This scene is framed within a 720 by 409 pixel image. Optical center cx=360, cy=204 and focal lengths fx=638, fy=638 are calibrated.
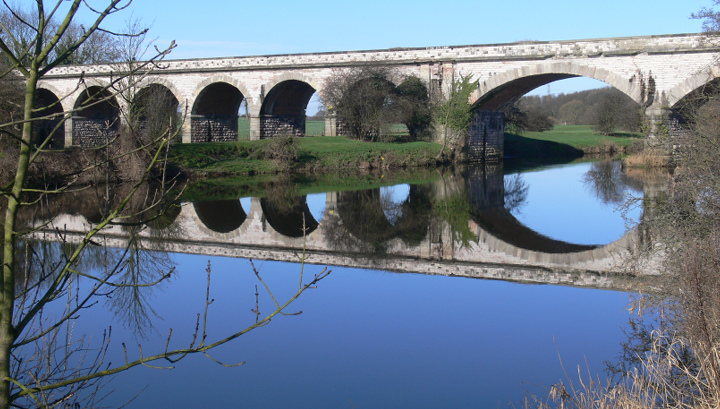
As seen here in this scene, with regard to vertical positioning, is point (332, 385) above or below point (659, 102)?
below

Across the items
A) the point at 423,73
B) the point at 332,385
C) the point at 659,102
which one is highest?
the point at 423,73

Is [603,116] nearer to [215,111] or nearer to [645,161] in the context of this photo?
[645,161]

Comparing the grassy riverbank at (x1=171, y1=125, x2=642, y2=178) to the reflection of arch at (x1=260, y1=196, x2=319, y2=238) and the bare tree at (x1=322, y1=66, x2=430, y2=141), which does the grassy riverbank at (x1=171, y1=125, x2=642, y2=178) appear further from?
the reflection of arch at (x1=260, y1=196, x2=319, y2=238)

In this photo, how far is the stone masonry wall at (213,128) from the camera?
30.4 metres

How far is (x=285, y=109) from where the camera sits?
31.1m

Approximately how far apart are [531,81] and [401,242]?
1738 centimetres

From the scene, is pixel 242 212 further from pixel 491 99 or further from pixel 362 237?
pixel 491 99

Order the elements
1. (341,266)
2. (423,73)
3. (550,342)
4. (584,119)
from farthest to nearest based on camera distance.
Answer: (584,119)
(423,73)
(341,266)
(550,342)

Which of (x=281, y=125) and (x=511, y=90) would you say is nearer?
(x=511, y=90)

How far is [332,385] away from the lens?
5043 millimetres

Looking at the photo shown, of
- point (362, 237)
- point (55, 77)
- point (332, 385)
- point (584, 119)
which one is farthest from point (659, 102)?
point (584, 119)

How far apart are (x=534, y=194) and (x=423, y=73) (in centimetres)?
1093

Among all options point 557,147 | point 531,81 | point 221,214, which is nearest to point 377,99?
point 531,81

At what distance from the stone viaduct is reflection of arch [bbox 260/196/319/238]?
21.6 feet
